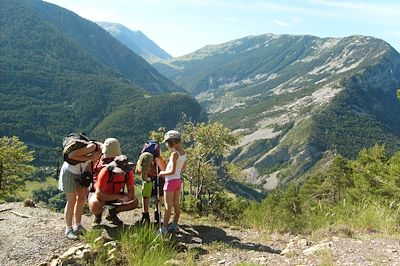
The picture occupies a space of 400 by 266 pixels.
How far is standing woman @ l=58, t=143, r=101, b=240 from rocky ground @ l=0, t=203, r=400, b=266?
Answer: 0.35 m

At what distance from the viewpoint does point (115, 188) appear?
898 centimetres

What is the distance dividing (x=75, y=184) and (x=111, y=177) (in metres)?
0.74

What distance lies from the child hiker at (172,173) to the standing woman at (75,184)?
1514 mm

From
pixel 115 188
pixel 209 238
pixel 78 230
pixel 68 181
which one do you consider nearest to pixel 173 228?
pixel 209 238

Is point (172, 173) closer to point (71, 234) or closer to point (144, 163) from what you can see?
point (144, 163)

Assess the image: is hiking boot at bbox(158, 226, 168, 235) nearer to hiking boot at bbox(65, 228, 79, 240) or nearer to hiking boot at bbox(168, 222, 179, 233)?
hiking boot at bbox(168, 222, 179, 233)

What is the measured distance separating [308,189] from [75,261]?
5522 cm

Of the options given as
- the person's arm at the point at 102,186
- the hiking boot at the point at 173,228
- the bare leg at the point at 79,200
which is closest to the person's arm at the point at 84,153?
the person's arm at the point at 102,186

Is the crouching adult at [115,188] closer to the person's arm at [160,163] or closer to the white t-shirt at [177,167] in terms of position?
the person's arm at [160,163]

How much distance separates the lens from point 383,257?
7.47 m

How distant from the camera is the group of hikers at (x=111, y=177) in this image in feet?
28.2

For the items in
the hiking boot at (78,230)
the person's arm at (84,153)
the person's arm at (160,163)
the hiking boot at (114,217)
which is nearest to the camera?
the hiking boot at (78,230)

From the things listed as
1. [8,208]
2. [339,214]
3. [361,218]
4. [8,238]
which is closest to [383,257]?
[361,218]

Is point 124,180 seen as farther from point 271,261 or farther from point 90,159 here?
point 271,261
